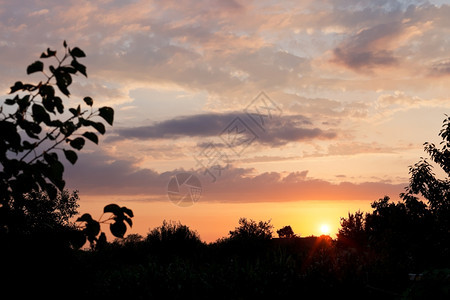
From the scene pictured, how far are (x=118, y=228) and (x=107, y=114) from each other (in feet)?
3.00

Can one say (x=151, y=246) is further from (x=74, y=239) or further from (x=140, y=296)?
(x=74, y=239)

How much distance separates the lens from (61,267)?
6648 mm

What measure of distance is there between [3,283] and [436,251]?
21.1 metres

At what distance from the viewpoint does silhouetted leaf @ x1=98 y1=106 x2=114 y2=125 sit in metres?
3.75

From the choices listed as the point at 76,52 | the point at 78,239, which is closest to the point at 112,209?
the point at 78,239

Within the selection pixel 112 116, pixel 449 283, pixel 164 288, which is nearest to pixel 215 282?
pixel 164 288

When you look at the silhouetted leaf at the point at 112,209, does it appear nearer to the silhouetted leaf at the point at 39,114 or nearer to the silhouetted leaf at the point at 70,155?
the silhouetted leaf at the point at 70,155

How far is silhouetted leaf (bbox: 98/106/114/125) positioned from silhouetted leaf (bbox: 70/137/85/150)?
0.91 ft

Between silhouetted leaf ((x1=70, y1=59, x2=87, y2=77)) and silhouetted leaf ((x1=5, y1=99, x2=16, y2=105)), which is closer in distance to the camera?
silhouetted leaf ((x1=70, y1=59, x2=87, y2=77))

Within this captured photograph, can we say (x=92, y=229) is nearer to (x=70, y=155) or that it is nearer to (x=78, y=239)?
(x=78, y=239)

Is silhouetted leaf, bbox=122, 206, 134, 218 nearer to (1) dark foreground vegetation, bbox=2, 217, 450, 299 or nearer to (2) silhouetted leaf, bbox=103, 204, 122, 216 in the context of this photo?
(2) silhouetted leaf, bbox=103, 204, 122, 216

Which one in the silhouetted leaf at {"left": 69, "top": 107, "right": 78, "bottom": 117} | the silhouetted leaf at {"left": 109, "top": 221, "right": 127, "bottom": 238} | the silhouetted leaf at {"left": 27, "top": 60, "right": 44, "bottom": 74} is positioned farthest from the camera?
the silhouetted leaf at {"left": 69, "top": 107, "right": 78, "bottom": 117}

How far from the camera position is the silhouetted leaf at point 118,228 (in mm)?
3609

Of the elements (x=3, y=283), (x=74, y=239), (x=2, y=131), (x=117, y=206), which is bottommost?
(x=3, y=283)
